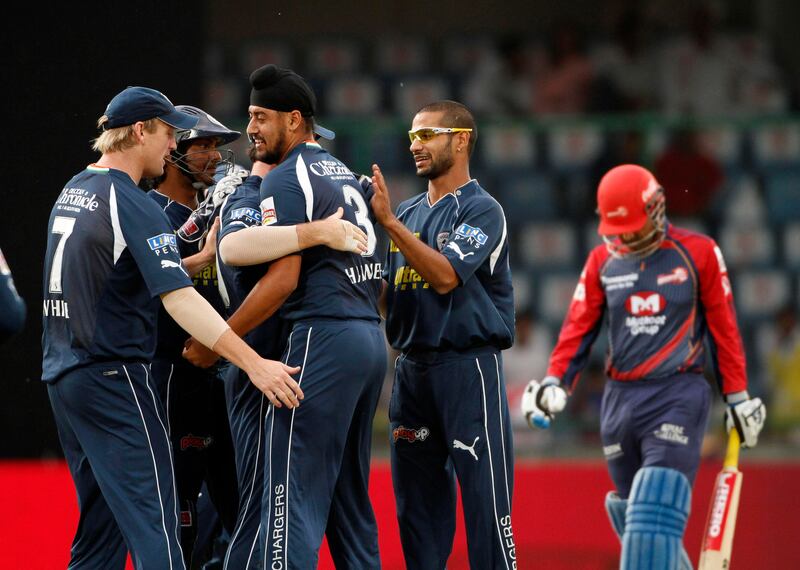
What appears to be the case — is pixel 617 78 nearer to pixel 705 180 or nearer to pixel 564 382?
pixel 705 180

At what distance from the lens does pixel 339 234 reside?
4508 mm

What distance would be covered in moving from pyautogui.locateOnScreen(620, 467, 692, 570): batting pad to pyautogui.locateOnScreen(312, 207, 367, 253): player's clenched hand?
6.04 feet

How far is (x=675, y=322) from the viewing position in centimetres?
572

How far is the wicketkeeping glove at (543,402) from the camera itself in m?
5.93

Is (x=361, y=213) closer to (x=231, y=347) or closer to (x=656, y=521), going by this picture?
(x=231, y=347)

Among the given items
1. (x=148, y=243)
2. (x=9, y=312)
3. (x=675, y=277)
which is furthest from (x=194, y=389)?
(x=675, y=277)

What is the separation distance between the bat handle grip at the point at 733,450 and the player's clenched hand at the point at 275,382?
2335 millimetres

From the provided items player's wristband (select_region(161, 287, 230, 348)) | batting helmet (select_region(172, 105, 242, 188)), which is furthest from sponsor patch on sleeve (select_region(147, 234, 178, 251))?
batting helmet (select_region(172, 105, 242, 188))

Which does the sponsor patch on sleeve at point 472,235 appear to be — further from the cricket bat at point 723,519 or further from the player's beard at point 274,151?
the cricket bat at point 723,519

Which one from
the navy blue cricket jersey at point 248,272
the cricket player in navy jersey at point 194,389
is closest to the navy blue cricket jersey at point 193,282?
the cricket player in navy jersey at point 194,389

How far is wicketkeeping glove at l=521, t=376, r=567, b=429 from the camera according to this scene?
593 cm

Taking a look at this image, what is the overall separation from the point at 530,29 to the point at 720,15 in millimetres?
1817

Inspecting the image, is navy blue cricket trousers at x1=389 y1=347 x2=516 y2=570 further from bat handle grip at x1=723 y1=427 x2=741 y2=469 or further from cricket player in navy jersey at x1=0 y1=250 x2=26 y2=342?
cricket player in navy jersey at x1=0 y1=250 x2=26 y2=342

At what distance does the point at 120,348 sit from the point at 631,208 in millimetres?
2478
